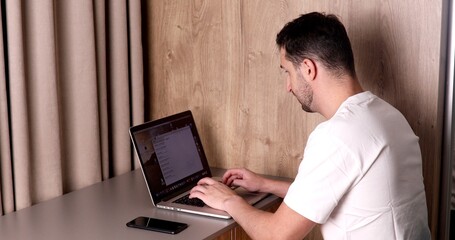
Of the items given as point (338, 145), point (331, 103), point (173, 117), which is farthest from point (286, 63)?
point (173, 117)

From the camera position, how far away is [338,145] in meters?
1.61

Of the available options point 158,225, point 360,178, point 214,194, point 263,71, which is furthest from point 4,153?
point 360,178

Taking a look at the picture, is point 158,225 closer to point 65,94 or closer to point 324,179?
point 324,179

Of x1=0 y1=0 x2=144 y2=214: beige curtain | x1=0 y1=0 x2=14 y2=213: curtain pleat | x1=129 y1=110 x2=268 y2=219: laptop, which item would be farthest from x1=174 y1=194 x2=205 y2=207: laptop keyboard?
x1=0 y1=0 x2=14 y2=213: curtain pleat

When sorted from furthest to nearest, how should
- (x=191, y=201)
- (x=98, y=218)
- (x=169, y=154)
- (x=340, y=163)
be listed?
(x=169, y=154) < (x=191, y=201) < (x=98, y=218) < (x=340, y=163)

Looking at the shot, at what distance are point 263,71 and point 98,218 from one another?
0.81 m

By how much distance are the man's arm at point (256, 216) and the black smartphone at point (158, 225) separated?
0.14m

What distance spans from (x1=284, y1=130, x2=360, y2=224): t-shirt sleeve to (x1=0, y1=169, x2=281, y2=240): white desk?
0.99 feet

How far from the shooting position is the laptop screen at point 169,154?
2.03 m

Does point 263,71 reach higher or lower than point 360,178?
higher

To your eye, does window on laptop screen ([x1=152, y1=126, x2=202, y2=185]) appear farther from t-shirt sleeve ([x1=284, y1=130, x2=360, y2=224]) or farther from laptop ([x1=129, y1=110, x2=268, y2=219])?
t-shirt sleeve ([x1=284, y1=130, x2=360, y2=224])

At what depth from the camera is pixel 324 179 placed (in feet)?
5.30

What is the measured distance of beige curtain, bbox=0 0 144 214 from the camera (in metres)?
1.93

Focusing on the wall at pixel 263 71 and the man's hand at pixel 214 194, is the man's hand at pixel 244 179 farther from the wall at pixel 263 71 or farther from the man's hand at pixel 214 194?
the wall at pixel 263 71
